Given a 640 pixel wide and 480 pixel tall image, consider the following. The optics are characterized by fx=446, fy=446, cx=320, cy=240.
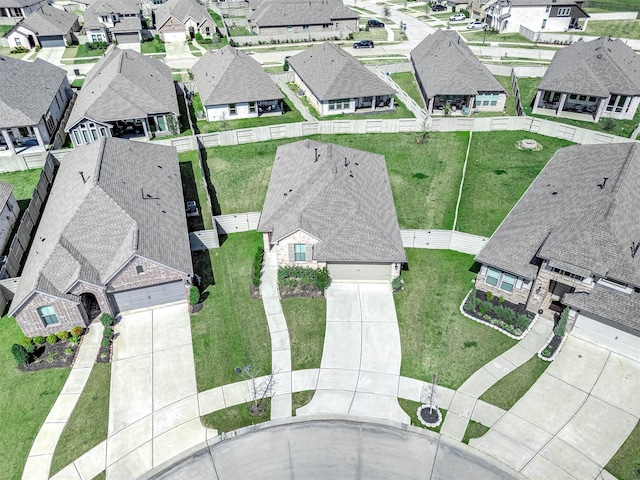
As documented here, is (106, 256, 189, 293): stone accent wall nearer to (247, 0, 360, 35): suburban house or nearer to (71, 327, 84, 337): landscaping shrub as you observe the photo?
(71, 327, 84, 337): landscaping shrub

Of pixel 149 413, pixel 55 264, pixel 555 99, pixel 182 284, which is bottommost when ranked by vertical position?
pixel 149 413

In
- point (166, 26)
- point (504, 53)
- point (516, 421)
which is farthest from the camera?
point (166, 26)

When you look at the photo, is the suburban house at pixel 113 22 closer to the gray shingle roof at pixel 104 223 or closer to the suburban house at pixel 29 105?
the suburban house at pixel 29 105

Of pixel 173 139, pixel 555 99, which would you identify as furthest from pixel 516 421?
pixel 555 99

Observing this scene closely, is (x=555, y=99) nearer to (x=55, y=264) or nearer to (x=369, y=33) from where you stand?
(x=369, y=33)

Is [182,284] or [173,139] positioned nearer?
[182,284]
